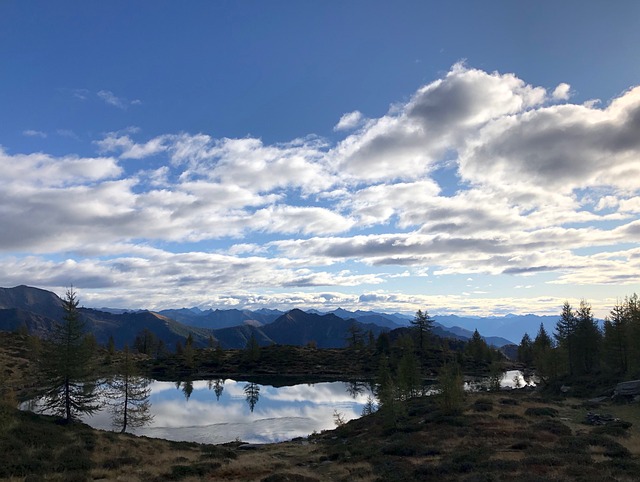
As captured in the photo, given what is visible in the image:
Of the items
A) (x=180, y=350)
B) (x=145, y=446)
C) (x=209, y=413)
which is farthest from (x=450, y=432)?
(x=180, y=350)

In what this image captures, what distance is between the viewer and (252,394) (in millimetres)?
96000

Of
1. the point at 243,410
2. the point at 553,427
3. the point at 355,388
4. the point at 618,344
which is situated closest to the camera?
the point at 553,427

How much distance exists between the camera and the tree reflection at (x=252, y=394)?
86044 mm

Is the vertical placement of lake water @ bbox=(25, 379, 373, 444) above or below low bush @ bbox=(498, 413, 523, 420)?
below

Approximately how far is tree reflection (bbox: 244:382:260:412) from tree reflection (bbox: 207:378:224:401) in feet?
21.4

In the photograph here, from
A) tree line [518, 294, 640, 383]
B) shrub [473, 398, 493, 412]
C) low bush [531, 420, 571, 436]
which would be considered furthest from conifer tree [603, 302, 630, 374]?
low bush [531, 420, 571, 436]

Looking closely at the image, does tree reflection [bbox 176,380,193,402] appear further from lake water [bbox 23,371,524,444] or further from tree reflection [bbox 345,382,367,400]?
tree reflection [bbox 345,382,367,400]

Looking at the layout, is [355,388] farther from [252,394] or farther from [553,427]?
[553,427]

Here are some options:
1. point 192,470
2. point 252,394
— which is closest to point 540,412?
point 192,470

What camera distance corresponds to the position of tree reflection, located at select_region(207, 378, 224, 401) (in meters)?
100

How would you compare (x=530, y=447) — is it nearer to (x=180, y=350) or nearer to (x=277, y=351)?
(x=277, y=351)

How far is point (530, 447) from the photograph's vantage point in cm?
2720

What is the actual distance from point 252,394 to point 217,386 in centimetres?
1745

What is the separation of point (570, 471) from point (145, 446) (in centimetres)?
3480
